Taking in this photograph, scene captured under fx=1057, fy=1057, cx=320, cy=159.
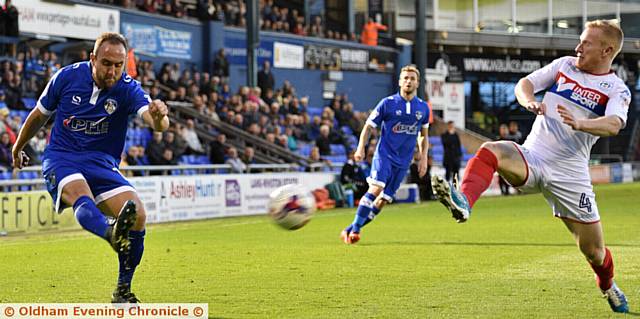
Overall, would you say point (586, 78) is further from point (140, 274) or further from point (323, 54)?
point (323, 54)

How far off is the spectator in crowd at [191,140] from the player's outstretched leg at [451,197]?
17.8 meters

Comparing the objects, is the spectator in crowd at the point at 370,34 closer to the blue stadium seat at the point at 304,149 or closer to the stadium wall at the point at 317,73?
the stadium wall at the point at 317,73

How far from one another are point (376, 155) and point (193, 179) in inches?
308

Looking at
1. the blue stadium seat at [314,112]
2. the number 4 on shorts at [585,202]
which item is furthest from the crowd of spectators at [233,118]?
the number 4 on shorts at [585,202]

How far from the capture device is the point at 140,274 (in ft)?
36.3

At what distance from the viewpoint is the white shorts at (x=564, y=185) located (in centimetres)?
799

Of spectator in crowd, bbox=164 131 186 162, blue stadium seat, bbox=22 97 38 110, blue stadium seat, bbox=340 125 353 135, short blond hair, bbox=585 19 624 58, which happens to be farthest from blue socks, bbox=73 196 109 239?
blue stadium seat, bbox=340 125 353 135

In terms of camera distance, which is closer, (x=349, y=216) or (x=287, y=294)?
(x=287, y=294)

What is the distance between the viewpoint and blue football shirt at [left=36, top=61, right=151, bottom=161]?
26.7 feet

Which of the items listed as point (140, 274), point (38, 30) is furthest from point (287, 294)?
point (38, 30)

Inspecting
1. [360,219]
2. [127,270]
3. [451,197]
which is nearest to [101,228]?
[127,270]

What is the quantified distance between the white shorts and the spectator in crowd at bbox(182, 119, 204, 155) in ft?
57.5

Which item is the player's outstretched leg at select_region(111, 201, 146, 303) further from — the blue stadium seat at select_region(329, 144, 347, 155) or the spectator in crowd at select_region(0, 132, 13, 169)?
the blue stadium seat at select_region(329, 144, 347, 155)

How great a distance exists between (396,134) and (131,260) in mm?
8355
